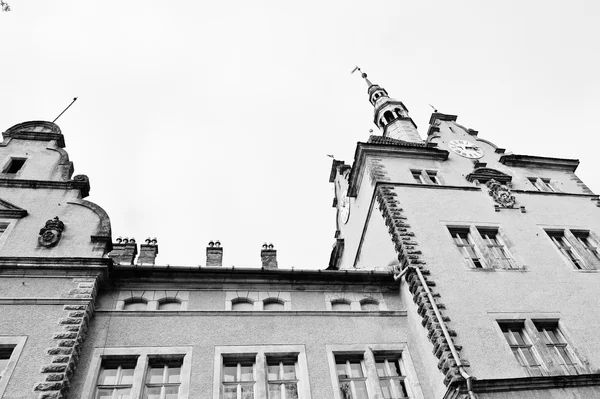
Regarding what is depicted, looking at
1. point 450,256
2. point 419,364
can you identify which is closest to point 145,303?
point 419,364

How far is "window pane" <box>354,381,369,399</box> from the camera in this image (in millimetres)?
14242

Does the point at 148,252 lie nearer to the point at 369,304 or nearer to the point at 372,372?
the point at 369,304

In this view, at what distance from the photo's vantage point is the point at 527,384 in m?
13.6

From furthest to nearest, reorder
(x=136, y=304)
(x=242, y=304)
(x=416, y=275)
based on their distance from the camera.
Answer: (x=416, y=275), (x=242, y=304), (x=136, y=304)

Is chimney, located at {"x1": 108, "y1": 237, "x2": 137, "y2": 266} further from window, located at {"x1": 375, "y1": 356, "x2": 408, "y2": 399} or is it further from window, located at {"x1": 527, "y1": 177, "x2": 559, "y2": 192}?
window, located at {"x1": 527, "y1": 177, "x2": 559, "y2": 192}

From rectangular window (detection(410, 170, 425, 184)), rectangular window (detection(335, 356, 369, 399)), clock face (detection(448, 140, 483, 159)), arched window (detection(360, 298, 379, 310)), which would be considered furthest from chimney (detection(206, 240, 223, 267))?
clock face (detection(448, 140, 483, 159))

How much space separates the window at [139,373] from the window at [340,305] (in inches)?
208

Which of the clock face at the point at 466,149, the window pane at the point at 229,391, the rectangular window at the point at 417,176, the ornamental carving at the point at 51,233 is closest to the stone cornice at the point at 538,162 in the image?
the clock face at the point at 466,149

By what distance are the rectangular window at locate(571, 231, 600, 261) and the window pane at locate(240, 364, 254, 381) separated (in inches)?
579

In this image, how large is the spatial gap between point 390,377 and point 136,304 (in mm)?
8418

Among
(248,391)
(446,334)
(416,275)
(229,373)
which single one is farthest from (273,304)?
(446,334)

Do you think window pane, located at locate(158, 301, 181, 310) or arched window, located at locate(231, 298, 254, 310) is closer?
window pane, located at locate(158, 301, 181, 310)

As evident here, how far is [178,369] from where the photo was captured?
1398 cm

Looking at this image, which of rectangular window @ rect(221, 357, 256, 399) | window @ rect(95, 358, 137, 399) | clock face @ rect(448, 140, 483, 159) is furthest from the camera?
clock face @ rect(448, 140, 483, 159)
